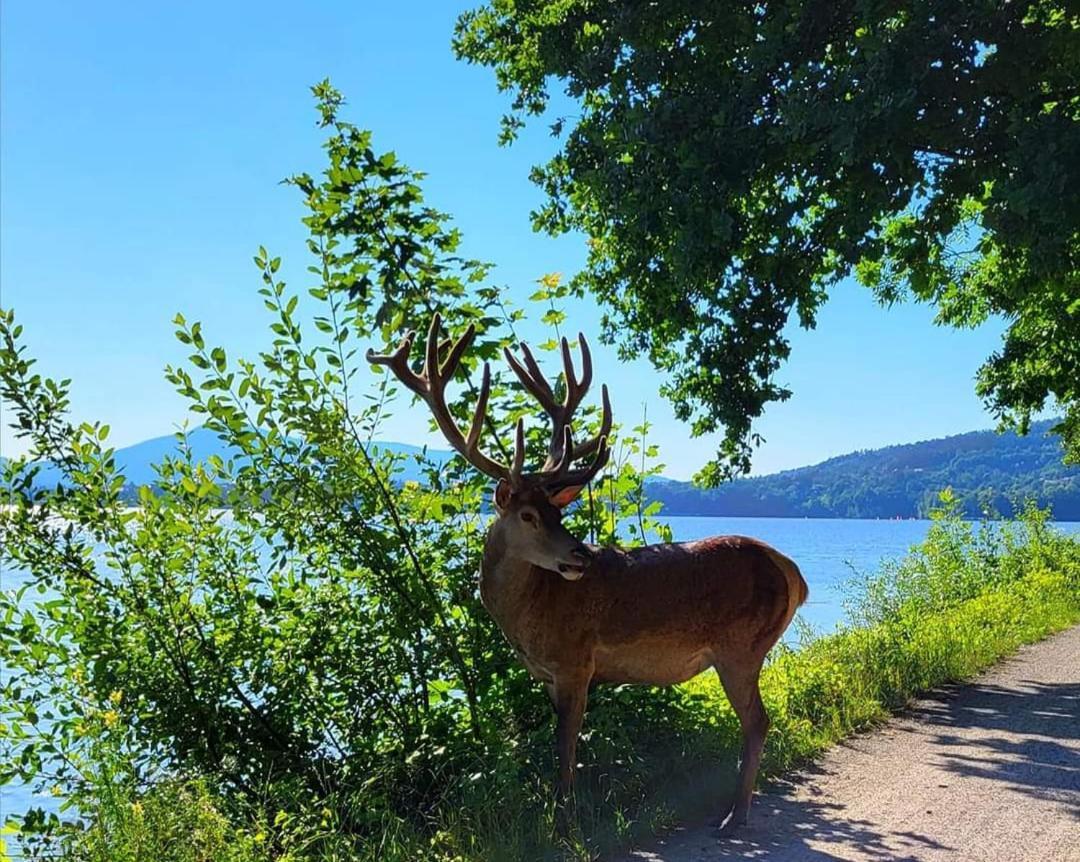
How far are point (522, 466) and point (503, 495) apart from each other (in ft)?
0.71

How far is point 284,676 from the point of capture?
5.77 meters

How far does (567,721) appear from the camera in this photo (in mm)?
5223

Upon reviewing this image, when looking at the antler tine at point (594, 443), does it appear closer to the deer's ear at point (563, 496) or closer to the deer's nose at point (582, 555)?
the deer's ear at point (563, 496)

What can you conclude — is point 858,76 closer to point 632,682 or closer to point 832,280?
point 832,280

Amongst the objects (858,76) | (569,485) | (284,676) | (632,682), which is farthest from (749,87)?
(284,676)

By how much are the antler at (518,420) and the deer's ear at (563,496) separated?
69 millimetres

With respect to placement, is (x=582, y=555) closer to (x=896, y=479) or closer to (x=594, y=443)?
(x=594, y=443)

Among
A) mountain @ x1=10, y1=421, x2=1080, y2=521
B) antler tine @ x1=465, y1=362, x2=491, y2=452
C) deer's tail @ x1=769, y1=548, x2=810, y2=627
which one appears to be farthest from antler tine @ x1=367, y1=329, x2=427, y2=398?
mountain @ x1=10, y1=421, x2=1080, y2=521

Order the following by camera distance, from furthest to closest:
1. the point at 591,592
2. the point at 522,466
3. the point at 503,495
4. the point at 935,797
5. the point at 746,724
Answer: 1. the point at 935,797
2. the point at 746,724
3. the point at 591,592
4. the point at 522,466
5. the point at 503,495

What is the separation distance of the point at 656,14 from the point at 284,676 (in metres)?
6.52

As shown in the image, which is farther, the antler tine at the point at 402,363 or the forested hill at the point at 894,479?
the forested hill at the point at 894,479

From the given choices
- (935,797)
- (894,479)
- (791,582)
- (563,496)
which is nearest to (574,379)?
(563,496)

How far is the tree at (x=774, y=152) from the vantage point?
21.9 feet

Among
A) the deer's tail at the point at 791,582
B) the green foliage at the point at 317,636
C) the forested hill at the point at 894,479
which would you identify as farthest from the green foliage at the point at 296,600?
the forested hill at the point at 894,479
